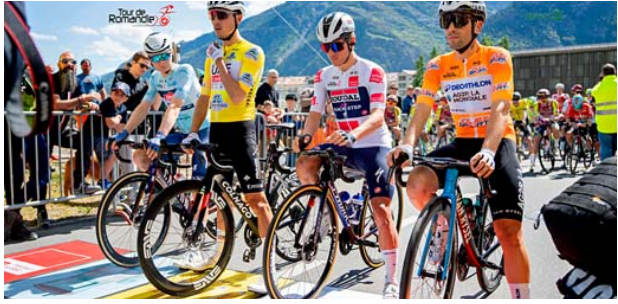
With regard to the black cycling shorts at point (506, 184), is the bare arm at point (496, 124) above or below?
above

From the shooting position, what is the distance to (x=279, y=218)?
3.83 m

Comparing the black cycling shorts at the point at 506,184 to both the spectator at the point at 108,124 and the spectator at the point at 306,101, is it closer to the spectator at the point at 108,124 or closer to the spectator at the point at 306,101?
the spectator at the point at 108,124

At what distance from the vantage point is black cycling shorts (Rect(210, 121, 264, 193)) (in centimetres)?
463

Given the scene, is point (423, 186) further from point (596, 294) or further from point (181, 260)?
point (181, 260)

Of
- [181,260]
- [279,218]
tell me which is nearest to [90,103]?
[181,260]

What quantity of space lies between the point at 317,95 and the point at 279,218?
1.24 meters

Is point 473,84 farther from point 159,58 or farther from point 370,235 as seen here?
point 159,58

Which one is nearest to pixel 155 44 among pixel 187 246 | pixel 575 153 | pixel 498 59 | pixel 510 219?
pixel 187 246

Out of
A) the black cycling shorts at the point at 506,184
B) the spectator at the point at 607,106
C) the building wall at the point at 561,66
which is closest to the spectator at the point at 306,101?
the spectator at the point at 607,106

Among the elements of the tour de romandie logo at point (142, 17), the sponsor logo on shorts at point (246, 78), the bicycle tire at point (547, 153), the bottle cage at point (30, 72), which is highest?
the tour de romandie logo at point (142, 17)

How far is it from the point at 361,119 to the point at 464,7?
1.24 meters

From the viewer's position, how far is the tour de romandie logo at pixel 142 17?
328 inches

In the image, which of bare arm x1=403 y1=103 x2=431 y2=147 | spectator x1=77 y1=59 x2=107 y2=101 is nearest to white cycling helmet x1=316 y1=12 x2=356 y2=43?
bare arm x1=403 y1=103 x2=431 y2=147

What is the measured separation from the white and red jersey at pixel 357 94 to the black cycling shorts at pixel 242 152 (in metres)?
0.61
